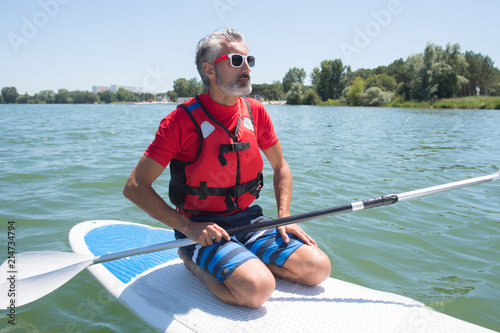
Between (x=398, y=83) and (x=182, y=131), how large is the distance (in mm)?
74177

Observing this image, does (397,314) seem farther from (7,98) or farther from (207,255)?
(7,98)

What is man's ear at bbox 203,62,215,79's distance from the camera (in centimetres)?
230

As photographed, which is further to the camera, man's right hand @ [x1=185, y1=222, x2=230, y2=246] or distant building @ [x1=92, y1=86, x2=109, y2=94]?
distant building @ [x1=92, y1=86, x2=109, y2=94]

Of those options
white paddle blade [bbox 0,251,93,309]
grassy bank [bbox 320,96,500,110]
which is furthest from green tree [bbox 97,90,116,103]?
white paddle blade [bbox 0,251,93,309]

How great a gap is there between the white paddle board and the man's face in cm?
134

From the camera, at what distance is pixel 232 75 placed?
7.43ft

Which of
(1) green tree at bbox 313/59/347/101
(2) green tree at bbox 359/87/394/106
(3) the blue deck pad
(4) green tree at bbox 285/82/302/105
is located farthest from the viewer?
(4) green tree at bbox 285/82/302/105

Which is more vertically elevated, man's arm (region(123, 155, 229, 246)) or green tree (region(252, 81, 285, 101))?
green tree (region(252, 81, 285, 101))

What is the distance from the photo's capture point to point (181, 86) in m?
68.7

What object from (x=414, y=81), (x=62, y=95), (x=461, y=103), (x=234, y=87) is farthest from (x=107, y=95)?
(x=234, y=87)

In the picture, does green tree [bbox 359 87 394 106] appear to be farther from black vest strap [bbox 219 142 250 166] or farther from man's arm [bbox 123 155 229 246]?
man's arm [bbox 123 155 229 246]

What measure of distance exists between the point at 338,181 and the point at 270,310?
4.62 m

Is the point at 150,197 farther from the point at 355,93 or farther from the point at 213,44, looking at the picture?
the point at 355,93

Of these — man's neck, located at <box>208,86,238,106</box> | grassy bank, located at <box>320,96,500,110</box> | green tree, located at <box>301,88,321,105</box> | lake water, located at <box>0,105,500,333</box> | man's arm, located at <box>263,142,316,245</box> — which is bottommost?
lake water, located at <box>0,105,500,333</box>
